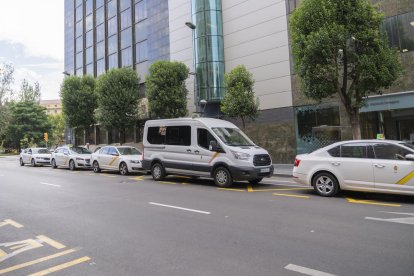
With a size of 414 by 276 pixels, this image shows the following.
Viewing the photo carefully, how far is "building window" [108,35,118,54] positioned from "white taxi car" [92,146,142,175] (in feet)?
67.8

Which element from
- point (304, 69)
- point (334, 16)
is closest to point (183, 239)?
point (304, 69)

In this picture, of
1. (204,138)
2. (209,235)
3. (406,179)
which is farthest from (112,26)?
(209,235)

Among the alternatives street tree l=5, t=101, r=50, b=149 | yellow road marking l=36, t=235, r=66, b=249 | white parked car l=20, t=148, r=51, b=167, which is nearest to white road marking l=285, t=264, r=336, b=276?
yellow road marking l=36, t=235, r=66, b=249

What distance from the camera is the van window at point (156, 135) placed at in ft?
45.6

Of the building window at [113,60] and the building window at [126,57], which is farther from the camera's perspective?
the building window at [113,60]

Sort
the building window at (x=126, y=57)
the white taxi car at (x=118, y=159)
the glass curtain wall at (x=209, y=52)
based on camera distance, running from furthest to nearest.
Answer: the building window at (x=126, y=57), the glass curtain wall at (x=209, y=52), the white taxi car at (x=118, y=159)

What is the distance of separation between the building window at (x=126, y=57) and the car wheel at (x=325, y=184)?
2803cm

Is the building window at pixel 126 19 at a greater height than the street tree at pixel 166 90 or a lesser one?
greater

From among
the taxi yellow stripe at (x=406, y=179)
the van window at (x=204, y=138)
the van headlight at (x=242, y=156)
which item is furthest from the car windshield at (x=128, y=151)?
the taxi yellow stripe at (x=406, y=179)

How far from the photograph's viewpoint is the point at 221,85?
79.4 ft

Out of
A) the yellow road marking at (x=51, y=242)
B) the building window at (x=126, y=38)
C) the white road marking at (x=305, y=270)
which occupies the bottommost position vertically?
the white road marking at (x=305, y=270)

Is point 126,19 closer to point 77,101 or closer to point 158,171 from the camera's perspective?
point 77,101

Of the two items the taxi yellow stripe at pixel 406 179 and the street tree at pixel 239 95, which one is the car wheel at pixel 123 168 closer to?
the street tree at pixel 239 95

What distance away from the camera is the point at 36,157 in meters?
25.8
